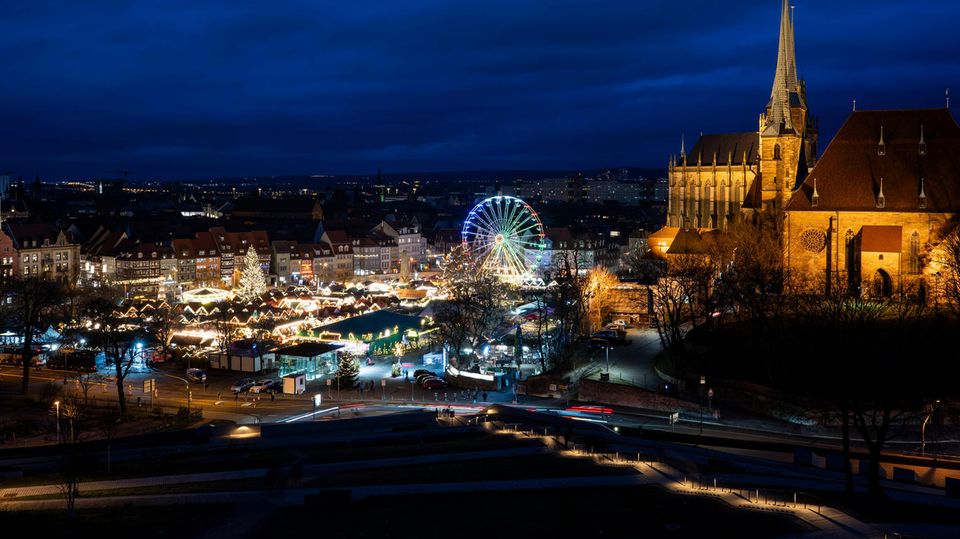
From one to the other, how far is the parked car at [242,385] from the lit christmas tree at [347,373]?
507cm

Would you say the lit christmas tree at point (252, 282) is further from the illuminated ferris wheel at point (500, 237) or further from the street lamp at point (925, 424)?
the street lamp at point (925, 424)

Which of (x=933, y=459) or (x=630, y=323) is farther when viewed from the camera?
(x=630, y=323)

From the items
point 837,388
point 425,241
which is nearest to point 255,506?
point 837,388

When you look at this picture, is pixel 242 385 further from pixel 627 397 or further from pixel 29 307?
pixel 29 307

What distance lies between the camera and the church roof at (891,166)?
5512 centimetres

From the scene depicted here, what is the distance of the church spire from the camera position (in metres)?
72.9

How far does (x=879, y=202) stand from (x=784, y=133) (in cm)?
1755

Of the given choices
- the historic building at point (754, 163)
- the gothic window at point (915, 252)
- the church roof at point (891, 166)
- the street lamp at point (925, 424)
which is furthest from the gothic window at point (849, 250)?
the street lamp at point (925, 424)

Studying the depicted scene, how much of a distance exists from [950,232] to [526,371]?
25694 mm

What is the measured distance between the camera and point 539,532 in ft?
75.0

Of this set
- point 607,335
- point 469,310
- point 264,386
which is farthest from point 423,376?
point 607,335

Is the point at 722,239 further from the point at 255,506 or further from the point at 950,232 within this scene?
the point at 255,506

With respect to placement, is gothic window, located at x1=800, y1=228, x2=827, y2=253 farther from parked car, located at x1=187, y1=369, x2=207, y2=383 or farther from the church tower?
parked car, located at x1=187, y1=369, x2=207, y2=383

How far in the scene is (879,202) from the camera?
56.2 metres
